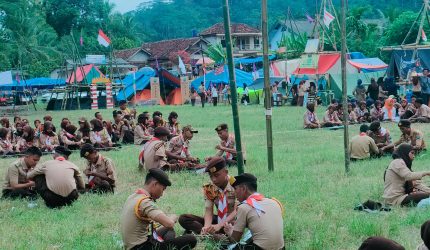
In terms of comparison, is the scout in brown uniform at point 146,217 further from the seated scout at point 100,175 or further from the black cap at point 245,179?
the seated scout at point 100,175

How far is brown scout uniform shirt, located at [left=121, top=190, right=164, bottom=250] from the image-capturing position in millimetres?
7211

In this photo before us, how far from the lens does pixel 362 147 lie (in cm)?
1516

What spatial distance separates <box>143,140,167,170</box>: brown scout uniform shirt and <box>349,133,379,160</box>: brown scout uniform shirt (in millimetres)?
4499

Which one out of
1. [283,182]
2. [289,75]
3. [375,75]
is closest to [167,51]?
[289,75]

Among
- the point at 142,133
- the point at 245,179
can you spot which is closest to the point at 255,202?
the point at 245,179

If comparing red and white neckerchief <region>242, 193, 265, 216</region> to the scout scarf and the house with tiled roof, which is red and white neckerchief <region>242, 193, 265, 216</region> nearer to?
the scout scarf

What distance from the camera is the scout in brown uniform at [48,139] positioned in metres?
19.1

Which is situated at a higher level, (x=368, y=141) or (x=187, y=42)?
(x=187, y=42)

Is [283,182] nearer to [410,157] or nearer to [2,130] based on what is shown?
[410,157]

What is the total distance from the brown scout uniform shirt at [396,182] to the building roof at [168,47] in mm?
66433

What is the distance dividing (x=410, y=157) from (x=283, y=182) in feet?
9.80

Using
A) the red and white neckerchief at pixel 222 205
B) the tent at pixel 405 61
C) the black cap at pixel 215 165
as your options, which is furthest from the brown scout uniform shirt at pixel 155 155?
the tent at pixel 405 61

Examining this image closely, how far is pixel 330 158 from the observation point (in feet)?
52.0

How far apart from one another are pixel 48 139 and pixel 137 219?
12.7 metres
